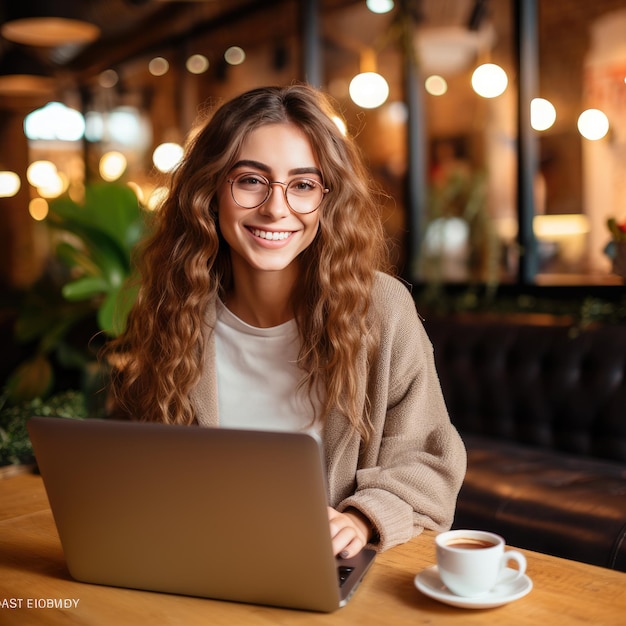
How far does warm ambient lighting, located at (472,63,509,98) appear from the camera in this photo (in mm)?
4676

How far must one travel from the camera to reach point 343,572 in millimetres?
1164

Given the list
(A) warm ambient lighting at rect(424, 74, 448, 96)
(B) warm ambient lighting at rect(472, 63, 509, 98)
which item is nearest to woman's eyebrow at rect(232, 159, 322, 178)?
(B) warm ambient lighting at rect(472, 63, 509, 98)

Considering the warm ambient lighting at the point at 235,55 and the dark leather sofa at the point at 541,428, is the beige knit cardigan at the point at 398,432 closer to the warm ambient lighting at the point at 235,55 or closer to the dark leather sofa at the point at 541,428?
the dark leather sofa at the point at 541,428

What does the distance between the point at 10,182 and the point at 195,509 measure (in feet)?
28.3

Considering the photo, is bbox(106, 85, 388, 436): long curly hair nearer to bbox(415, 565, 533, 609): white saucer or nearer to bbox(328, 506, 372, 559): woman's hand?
bbox(328, 506, 372, 559): woman's hand

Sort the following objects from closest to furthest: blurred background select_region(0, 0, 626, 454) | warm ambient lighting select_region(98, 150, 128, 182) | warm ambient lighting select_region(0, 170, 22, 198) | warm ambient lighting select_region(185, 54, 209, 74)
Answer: blurred background select_region(0, 0, 626, 454) < warm ambient lighting select_region(185, 54, 209, 74) < warm ambient lighting select_region(98, 150, 128, 182) < warm ambient lighting select_region(0, 170, 22, 198)

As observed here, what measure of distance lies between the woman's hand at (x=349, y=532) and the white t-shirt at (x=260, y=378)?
0.31 metres

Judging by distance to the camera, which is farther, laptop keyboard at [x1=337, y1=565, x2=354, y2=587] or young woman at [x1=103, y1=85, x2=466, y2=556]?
young woman at [x1=103, y1=85, x2=466, y2=556]

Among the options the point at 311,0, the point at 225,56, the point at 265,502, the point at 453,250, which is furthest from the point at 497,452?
the point at 225,56

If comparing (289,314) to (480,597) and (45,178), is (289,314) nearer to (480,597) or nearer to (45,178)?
(480,597)

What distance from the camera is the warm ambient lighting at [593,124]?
4.14 meters

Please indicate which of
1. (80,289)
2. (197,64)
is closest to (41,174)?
(197,64)

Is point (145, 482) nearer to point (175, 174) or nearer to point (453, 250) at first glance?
point (175, 174)

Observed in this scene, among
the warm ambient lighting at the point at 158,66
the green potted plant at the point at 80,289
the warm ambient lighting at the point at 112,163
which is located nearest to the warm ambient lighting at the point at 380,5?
the green potted plant at the point at 80,289
